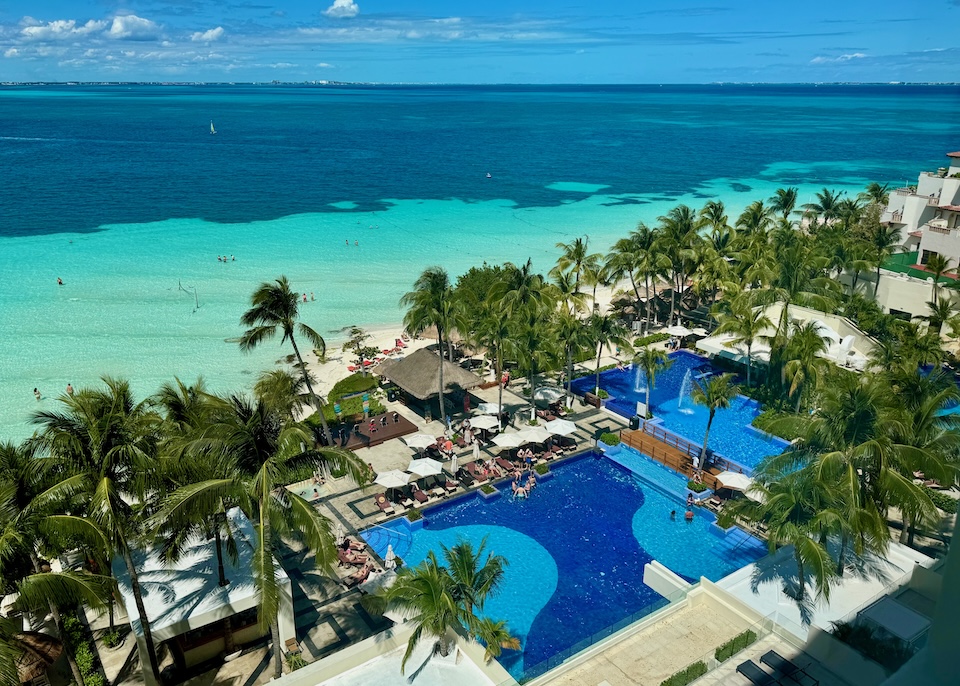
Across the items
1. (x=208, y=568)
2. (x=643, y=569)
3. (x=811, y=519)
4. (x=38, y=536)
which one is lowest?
(x=643, y=569)

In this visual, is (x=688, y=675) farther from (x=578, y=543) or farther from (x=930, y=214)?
(x=930, y=214)

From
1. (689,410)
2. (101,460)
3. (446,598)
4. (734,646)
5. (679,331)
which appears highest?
(101,460)

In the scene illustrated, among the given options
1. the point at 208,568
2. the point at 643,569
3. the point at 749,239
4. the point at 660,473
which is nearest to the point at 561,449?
the point at 660,473

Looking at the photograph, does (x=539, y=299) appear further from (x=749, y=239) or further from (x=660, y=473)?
(x=749, y=239)

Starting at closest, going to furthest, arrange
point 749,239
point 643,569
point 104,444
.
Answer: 1. point 104,444
2. point 643,569
3. point 749,239

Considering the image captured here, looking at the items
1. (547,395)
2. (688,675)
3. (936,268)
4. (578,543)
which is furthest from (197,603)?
(936,268)

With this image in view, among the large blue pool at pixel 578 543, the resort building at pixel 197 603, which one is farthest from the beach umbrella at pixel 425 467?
the resort building at pixel 197 603

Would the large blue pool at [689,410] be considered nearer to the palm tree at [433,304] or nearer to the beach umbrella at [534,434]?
the beach umbrella at [534,434]

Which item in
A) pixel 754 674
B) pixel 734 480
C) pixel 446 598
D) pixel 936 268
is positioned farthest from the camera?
pixel 936 268
